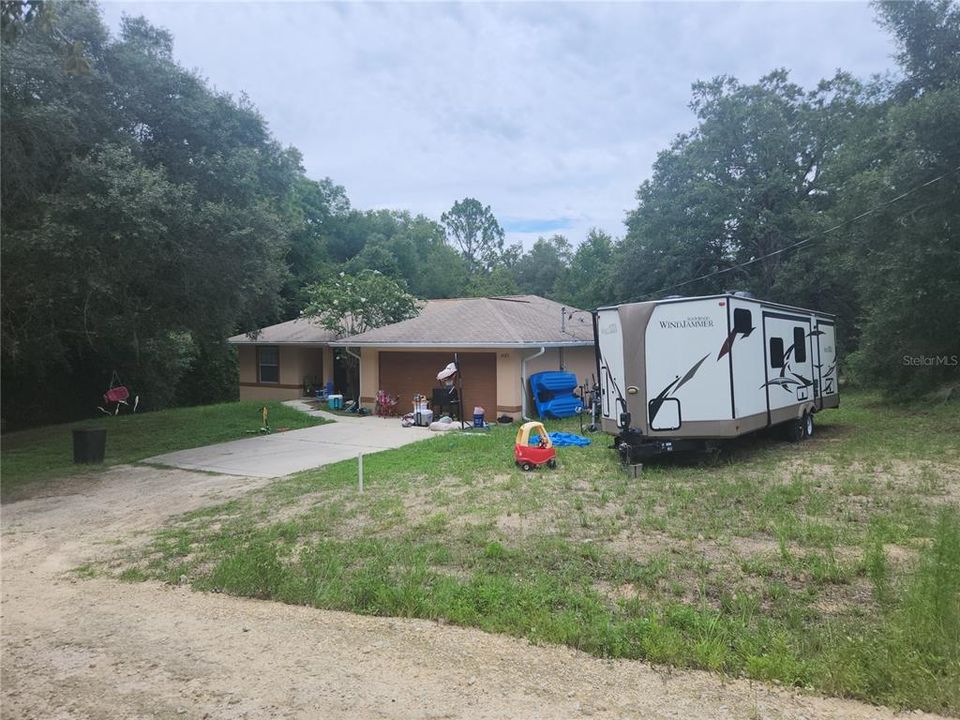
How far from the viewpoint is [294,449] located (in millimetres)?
13758

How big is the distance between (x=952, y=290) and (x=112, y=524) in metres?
17.1

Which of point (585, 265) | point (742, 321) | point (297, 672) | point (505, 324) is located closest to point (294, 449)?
point (505, 324)

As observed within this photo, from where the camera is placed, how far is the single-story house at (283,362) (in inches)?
921

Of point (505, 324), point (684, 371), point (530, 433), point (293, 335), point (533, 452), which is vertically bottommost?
point (533, 452)

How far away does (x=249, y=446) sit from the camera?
1441cm

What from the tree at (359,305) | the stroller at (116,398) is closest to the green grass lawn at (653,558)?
the tree at (359,305)

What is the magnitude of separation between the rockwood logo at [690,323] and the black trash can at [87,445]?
37.0 feet

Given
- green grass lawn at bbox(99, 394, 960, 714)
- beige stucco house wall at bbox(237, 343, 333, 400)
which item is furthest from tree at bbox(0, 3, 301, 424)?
beige stucco house wall at bbox(237, 343, 333, 400)

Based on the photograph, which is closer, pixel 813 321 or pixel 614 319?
pixel 614 319

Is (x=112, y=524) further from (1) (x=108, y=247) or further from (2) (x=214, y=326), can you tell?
(2) (x=214, y=326)

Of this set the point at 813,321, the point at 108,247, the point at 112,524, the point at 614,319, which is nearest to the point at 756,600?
the point at 614,319

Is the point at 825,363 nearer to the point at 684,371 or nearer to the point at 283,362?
the point at 684,371

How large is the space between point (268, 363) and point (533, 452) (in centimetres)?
1726

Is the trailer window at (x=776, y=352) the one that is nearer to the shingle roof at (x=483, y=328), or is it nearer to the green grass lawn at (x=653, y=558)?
the green grass lawn at (x=653, y=558)
